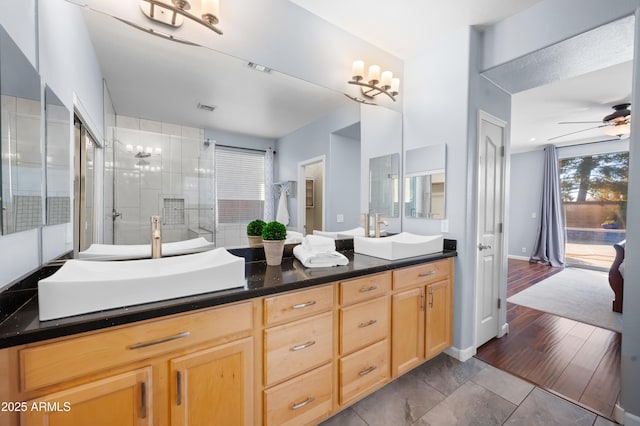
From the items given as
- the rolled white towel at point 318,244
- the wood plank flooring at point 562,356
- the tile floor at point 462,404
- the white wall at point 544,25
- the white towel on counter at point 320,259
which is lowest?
the tile floor at point 462,404

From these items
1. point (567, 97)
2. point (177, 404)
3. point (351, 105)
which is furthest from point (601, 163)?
point (177, 404)

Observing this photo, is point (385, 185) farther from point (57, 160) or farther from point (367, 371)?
point (57, 160)

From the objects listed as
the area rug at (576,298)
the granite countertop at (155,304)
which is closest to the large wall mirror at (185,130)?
the granite countertop at (155,304)

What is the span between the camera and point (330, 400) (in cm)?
145

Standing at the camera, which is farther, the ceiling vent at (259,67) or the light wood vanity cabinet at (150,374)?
the ceiling vent at (259,67)

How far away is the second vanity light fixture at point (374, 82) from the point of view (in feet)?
7.09

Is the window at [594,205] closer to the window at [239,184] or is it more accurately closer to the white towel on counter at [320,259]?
the white towel on counter at [320,259]

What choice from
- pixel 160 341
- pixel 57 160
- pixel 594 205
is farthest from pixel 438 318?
pixel 594 205

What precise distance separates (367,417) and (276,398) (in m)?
0.65

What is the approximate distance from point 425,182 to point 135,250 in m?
2.19

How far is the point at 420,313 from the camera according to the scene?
191 centimetres

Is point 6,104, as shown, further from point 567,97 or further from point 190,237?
point 567,97

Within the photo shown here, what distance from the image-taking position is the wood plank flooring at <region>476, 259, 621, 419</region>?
1.78m

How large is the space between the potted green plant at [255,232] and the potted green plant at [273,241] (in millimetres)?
99
